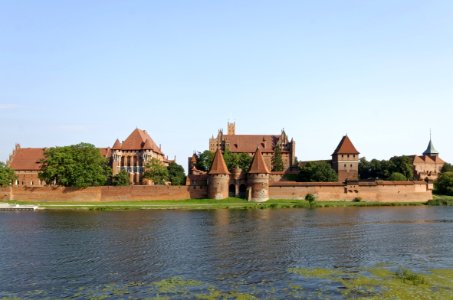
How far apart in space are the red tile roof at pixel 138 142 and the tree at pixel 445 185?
45032mm

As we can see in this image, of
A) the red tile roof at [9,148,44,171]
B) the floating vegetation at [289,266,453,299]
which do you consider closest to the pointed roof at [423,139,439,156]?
the red tile roof at [9,148,44,171]

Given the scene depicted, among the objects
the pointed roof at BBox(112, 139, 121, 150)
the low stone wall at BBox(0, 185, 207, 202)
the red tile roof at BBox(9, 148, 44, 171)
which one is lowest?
the low stone wall at BBox(0, 185, 207, 202)

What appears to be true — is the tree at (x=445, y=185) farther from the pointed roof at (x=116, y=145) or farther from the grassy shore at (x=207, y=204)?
the pointed roof at (x=116, y=145)

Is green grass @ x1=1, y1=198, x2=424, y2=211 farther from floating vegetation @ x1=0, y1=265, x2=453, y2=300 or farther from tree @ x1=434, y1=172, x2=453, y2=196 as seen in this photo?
floating vegetation @ x1=0, y1=265, x2=453, y2=300

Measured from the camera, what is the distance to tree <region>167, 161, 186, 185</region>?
73.6 meters

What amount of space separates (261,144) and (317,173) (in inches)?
885

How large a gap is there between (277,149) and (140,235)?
176 feet

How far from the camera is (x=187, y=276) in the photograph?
18953mm

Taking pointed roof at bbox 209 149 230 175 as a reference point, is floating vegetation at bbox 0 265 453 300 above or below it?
below

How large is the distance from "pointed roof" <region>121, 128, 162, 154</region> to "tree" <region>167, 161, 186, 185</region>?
204 inches

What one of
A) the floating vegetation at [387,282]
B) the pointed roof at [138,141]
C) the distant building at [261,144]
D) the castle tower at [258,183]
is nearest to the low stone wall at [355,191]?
the castle tower at [258,183]

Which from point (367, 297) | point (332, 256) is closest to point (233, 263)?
point (332, 256)

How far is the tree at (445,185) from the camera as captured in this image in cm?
7125

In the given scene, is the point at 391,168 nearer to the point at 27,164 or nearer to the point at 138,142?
the point at 138,142
